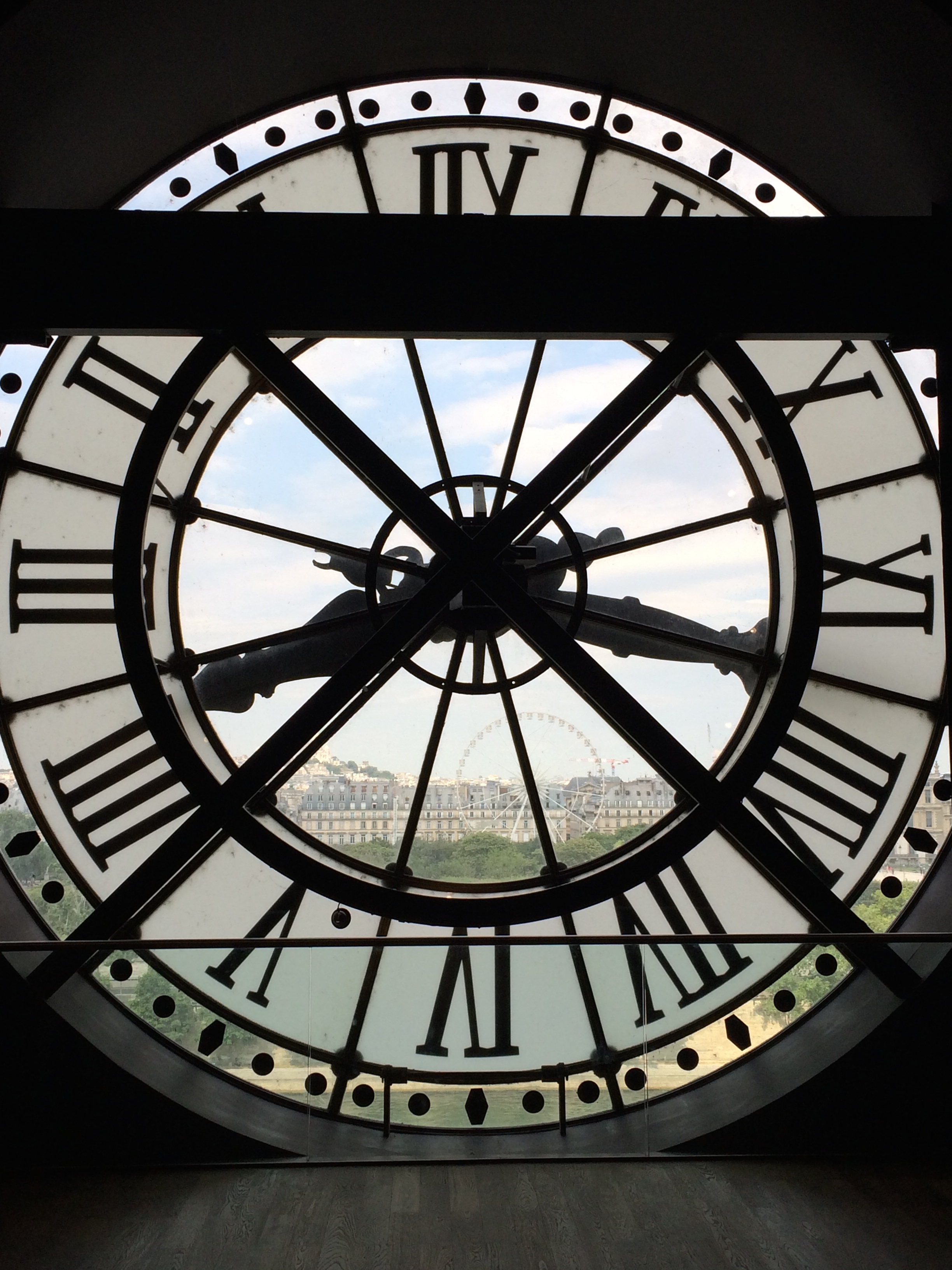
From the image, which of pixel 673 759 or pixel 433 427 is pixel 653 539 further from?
pixel 673 759

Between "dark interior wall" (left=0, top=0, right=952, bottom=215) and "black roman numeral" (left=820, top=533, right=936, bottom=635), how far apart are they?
50.8 inches

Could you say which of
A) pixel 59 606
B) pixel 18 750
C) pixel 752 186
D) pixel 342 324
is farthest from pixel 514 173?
pixel 18 750

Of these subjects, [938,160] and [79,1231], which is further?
[938,160]

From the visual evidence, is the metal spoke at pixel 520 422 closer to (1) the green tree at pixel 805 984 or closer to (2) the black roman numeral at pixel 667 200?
(2) the black roman numeral at pixel 667 200

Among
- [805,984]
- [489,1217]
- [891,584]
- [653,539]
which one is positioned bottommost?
[489,1217]

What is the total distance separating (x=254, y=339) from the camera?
2820 mm

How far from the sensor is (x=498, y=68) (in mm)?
3643

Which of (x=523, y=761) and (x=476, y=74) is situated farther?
(x=523, y=761)

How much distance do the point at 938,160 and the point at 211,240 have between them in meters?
2.28

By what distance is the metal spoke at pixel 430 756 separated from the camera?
373 centimetres

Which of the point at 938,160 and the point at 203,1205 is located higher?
the point at 938,160

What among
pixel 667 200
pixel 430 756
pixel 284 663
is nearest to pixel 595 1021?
pixel 430 756

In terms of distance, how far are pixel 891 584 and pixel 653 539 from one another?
0.99 meters

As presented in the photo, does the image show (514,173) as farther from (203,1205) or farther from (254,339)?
(203,1205)
